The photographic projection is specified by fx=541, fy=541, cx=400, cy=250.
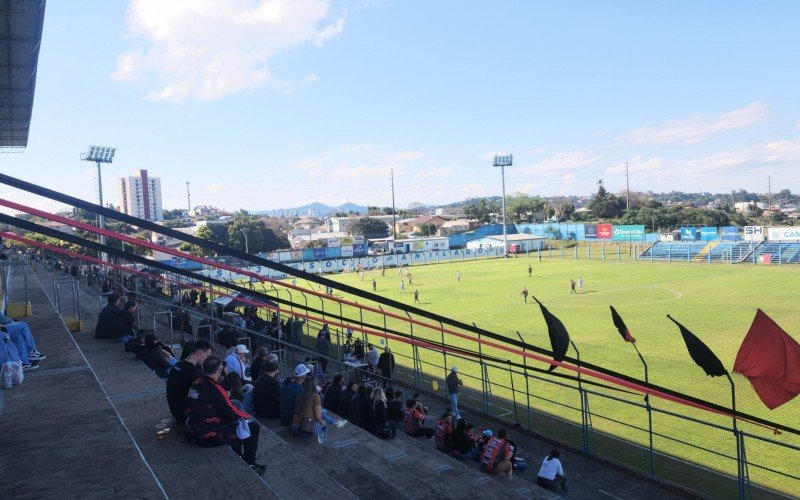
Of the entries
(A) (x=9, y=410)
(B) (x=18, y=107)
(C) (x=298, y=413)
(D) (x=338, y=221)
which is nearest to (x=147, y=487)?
(A) (x=9, y=410)

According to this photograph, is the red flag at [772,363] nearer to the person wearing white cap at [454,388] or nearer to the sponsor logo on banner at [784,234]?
the person wearing white cap at [454,388]

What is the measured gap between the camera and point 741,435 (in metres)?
7.74

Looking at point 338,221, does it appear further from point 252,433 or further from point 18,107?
point 252,433

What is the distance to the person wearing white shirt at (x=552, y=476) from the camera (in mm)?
8477

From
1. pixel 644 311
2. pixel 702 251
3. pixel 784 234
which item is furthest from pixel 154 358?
pixel 784 234

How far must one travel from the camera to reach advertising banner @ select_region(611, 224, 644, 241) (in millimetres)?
74625

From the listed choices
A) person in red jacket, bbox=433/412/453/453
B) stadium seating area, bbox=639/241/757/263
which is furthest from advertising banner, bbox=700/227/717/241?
person in red jacket, bbox=433/412/453/453

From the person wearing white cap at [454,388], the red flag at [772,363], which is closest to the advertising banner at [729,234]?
the person wearing white cap at [454,388]

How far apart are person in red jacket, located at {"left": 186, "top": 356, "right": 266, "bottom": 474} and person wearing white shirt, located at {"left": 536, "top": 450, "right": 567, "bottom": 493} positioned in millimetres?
5483

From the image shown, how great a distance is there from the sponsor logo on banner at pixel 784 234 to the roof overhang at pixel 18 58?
6576cm

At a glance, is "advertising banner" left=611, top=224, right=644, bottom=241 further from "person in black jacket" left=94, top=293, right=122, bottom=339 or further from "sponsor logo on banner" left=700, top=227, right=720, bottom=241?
"person in black jacket" left=94, top=293, right=122, bottom=339

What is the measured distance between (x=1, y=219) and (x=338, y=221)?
142 metres

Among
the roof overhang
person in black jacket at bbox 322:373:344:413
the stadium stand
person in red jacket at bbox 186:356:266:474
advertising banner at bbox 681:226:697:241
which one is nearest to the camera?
person in red jacket at bbox 186:356:266:474

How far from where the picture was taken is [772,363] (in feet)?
16.0
